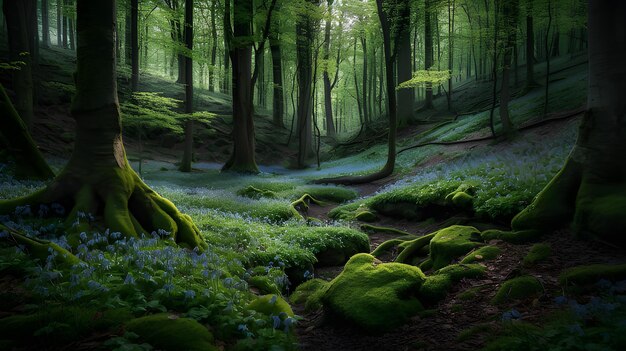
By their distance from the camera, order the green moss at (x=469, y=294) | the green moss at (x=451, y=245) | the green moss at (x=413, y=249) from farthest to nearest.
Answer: the green moss at (x=413, y=249) → the green moss at (x=451, y=245) → the green moss at (x=469, y=294)

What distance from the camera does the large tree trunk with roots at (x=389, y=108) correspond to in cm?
1541

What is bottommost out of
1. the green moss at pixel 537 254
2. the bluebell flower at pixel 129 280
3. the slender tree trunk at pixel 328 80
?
the green moss at pixel 537 254

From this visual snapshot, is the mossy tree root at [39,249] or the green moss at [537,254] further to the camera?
the green moss at [537,254]

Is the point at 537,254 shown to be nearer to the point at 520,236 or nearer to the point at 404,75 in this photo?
the point at 520,236

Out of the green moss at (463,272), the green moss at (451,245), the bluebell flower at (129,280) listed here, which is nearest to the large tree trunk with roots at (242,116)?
the green moss at (451,245)

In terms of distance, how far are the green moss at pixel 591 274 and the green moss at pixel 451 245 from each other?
1844mm

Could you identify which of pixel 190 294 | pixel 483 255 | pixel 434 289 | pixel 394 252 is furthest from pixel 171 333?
pixel 394 252

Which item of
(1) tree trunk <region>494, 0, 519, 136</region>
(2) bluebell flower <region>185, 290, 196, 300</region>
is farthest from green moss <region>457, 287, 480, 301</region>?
(1) tree trunk <region>494, 0, 519, 136</region>

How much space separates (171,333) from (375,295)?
253 cm

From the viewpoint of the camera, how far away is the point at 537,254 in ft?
15.9

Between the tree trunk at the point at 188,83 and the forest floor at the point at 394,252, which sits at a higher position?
the tree trunk at the point at 188,83

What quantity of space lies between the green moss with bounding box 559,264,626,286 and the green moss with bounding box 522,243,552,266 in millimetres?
655

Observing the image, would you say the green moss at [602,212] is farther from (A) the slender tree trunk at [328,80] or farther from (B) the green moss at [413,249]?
(A) the slender tree trunk at [328,80]

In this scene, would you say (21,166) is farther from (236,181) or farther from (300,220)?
(236,181)
